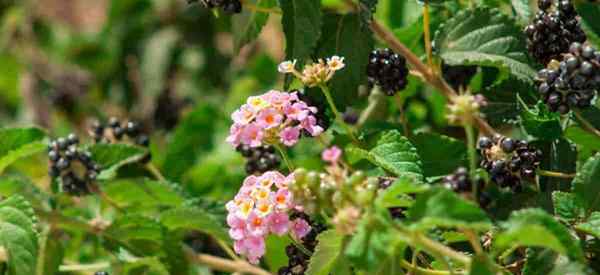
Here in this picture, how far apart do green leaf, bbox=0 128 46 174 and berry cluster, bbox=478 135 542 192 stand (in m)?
0.92

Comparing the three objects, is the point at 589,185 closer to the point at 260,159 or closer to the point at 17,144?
the point at 260,159

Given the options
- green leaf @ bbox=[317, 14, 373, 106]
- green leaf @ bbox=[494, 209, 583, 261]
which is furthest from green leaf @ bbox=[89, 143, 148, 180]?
green leaf @ bbox=[494, 209, 583, 261]

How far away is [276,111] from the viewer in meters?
1.43

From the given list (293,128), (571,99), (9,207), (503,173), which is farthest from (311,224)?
(9,207)

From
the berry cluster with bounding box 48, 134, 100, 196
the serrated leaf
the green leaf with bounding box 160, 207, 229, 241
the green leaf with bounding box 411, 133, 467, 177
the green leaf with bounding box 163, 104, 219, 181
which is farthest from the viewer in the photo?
the green leaf with bounding box 163, 104, 219, 181

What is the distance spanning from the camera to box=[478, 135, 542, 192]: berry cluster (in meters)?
1.47

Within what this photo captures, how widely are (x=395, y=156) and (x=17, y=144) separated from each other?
0.86 m

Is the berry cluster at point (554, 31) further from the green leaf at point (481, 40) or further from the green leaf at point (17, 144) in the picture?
the green leaf at point (17, 144)

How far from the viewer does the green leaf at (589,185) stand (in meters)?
1.47

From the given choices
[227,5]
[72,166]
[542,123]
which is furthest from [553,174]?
[72,166]

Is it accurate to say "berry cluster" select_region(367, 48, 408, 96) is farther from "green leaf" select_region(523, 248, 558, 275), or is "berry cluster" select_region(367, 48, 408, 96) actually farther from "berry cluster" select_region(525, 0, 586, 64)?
"green leaf" select_region(523, 248, 558, 275)

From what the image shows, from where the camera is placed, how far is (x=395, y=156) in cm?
154

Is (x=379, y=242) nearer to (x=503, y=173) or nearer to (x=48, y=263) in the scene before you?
(x=503, y=173)

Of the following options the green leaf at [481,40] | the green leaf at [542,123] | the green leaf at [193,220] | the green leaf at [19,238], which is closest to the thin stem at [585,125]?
the green leaf at [542,123]
